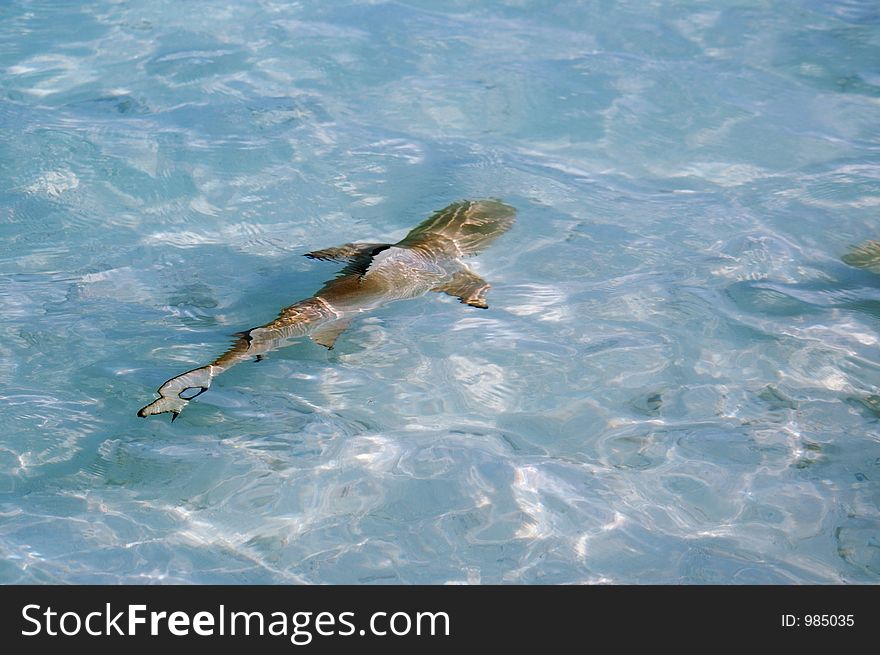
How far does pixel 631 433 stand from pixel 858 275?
2.57m

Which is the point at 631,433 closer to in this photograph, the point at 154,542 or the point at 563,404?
the point at 563,404

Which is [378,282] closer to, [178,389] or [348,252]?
[348,252]

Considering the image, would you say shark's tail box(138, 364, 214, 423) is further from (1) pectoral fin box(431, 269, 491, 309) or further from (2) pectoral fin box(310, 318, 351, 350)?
(1) pectoral fin box(431, 269, 491, 309)

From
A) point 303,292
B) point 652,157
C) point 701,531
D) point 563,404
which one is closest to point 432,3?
point 652,157

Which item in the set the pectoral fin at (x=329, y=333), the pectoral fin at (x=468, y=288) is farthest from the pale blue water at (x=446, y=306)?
the pectoral fin at (x=329, y=333)

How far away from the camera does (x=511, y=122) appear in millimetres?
8633

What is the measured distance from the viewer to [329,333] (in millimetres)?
5352

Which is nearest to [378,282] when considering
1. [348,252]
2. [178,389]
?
[348,252]

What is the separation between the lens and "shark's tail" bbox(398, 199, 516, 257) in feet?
21.4

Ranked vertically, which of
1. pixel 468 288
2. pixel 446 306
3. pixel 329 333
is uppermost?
pixel 329 333

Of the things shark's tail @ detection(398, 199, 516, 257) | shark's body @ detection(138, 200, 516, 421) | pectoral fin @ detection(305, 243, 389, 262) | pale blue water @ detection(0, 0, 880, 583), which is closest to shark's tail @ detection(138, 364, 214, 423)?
shark's body @ detection(138, 200, 516, 421)

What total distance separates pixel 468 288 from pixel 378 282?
621 mm

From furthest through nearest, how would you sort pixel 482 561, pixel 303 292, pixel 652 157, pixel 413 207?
pixel 652 157
pixel 413 207
pixel 303 292
pixel 482 561

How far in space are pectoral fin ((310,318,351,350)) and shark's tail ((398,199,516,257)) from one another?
1060 millimetres
